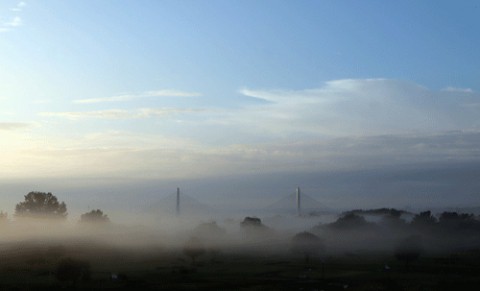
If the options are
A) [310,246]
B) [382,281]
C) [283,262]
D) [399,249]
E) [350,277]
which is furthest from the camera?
[310,246]

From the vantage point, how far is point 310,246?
178m

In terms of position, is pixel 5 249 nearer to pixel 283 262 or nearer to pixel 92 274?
pixel 92 274

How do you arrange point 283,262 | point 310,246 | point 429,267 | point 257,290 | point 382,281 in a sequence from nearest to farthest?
point 257,290 → point 382,281 → point 429,267 → point 283,262 → point 310,246

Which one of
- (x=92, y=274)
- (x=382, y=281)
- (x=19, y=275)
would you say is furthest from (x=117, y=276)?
(x=382, y=281)

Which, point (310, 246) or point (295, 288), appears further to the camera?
point (310, 246)

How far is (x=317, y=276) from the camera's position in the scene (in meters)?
125

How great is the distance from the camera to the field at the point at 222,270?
109 metres

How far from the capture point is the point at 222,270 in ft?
444

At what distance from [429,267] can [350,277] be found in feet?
99.6

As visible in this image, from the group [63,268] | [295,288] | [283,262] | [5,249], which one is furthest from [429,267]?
[5,249]

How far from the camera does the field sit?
109 metres

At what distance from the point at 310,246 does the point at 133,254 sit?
4845cm

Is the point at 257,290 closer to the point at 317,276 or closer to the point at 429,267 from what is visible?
the point at 317,276

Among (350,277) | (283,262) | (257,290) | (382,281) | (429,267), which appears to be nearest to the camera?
(257,290)
